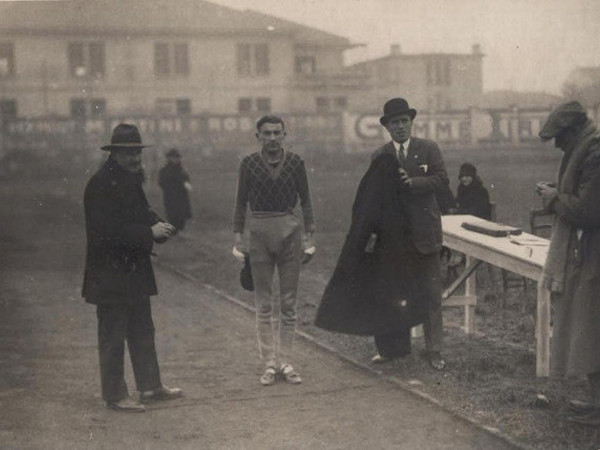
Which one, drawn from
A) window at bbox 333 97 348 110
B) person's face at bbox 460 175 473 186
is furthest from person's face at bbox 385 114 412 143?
window at bbox 333 97 348 110

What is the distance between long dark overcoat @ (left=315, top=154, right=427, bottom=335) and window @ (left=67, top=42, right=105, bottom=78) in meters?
42.0

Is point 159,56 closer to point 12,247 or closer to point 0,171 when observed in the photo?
point 0,171

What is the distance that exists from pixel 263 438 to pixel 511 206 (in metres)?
17.3

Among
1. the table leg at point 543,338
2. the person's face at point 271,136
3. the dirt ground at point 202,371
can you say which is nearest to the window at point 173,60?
the dirt ground at point 202,371

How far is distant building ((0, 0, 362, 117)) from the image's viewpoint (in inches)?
1839

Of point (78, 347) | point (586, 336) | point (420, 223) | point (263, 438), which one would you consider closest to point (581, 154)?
point (586, 336)

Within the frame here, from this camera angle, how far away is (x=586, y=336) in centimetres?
557

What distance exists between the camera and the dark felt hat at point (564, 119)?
5.63 m

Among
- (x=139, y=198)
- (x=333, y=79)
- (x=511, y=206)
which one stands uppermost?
(x=333, y=79)

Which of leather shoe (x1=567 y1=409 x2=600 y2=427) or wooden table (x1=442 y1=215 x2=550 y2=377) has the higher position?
wooden table (x1=442 y1=215 x2=550 y2=377)

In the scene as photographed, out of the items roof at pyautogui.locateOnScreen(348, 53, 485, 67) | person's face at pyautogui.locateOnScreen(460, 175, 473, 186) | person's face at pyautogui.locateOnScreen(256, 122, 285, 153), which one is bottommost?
person's face at pyautogui.locateOnScreen(460, 175, 473, 186)

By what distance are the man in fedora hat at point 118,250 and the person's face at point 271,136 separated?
1.03 meters

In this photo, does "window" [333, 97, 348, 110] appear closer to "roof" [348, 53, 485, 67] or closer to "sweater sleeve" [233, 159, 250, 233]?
"roof" [348, 53, 485, 67]

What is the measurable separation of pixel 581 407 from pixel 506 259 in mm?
1700
